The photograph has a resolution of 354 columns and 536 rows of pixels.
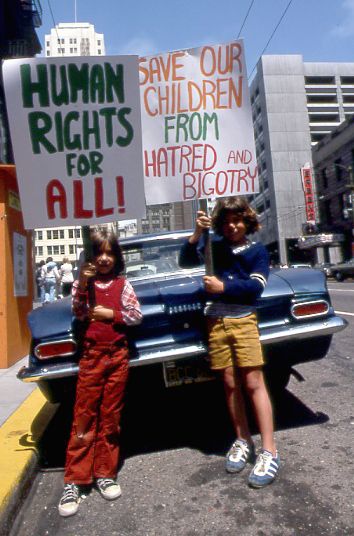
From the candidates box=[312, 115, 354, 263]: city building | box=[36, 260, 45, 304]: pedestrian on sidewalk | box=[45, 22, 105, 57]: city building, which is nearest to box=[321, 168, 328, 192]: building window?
box=[312, 115, 354, 263]: city building

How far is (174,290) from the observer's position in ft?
11.3

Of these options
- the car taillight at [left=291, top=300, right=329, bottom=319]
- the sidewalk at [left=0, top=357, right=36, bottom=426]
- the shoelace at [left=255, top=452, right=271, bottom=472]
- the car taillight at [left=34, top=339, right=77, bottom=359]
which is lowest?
the shoelace at [left=255, top=452, right=271, bottom=472]

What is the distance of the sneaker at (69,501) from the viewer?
2.63m

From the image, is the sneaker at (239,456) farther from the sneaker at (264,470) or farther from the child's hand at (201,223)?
the child's hand at (201,223)

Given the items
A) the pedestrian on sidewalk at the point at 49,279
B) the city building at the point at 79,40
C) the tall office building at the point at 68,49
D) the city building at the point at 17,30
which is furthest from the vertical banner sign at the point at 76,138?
the city building at the point at 79,40

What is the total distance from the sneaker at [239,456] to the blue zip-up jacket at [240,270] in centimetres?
86

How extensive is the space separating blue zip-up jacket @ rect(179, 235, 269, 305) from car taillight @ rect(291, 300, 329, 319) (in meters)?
0.47

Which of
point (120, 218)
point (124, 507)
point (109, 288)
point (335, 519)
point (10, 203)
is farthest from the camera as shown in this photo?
point (10, 203)

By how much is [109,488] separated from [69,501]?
0.78 feet

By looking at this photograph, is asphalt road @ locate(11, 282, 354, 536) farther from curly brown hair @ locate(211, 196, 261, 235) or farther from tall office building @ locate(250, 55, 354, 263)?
tall office building @ locate(250, 55, 354, 263)

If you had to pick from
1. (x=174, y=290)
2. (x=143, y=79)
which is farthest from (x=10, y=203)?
(x=174, y=290)

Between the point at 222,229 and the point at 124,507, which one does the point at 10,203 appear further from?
the point at 124,507

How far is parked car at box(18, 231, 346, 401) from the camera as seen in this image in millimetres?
3197

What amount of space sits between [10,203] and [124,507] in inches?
191
